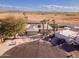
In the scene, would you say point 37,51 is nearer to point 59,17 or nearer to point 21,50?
point 21,50

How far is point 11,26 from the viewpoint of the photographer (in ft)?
8.23

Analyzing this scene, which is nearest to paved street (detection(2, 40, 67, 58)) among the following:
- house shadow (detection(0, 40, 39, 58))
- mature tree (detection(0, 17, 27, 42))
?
house shadow (detection(0, 40, 39, 58))

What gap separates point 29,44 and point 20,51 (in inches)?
9.0

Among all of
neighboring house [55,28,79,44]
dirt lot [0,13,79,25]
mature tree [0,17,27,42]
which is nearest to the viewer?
mature tree [0,17,27,42]

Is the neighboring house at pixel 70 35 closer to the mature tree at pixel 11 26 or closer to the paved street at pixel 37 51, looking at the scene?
the paved street at pixel 37 51

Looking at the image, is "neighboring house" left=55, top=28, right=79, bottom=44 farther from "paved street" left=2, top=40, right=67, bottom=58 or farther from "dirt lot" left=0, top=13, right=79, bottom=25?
"paved street" left=2, top=40, right=67, bottom=58

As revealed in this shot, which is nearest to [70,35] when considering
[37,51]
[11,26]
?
[37,51]

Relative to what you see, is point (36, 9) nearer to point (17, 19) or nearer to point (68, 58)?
point (17, 19)

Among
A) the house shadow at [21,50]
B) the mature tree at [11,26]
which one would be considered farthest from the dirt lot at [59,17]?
the house shadow at [21,50]

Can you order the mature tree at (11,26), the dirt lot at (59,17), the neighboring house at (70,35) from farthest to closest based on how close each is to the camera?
the neighboring house at (70,35) < the dirt lot at (59,17) < the mature tree at (11,26)

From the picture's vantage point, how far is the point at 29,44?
287 cm

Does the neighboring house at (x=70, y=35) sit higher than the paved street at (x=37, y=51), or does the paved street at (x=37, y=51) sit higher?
the neighboring house at (x=70, y=35)

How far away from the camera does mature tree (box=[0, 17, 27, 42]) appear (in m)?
2.53

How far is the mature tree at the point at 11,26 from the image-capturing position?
2529 millimetres
